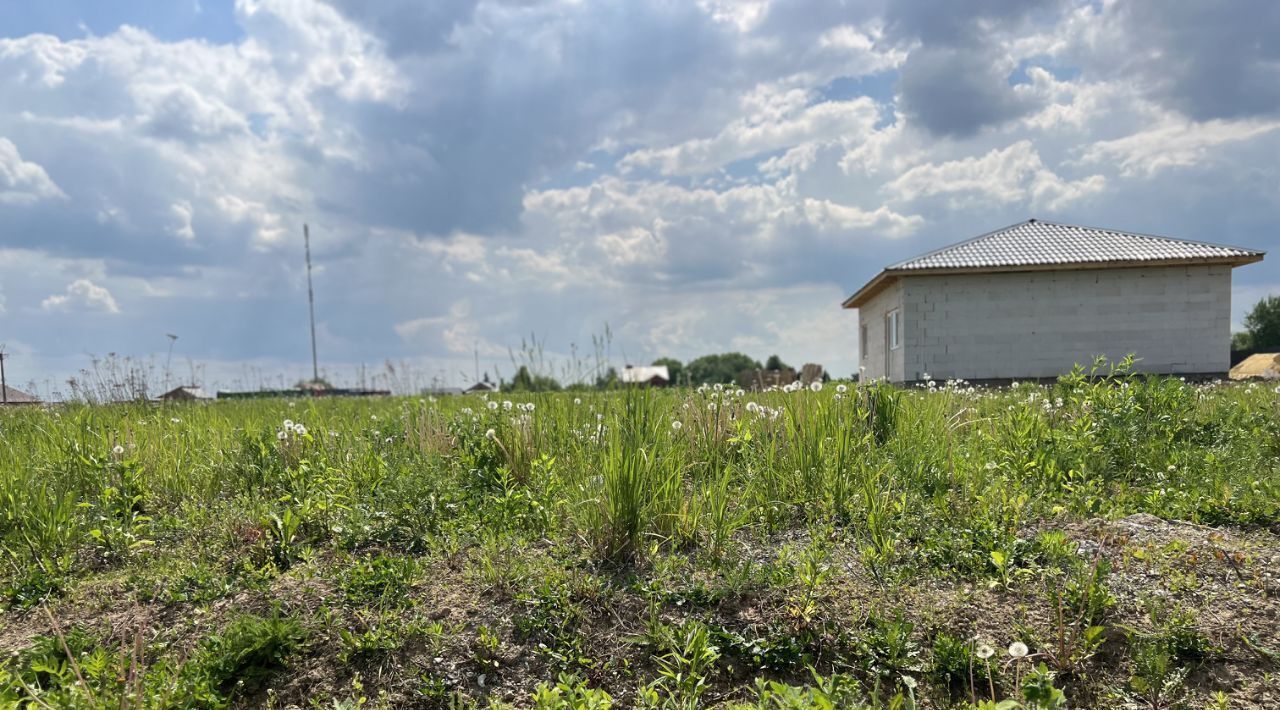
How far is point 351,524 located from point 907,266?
1605cm

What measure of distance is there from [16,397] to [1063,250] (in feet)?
70.0

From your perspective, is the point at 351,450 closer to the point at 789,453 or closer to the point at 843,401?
the point at 789,453

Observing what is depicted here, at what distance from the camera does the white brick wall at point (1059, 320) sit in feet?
56.6

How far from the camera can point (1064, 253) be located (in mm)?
17531

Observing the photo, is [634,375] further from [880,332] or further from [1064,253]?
[880,332]

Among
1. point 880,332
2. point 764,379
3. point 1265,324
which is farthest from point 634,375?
point 1265,324

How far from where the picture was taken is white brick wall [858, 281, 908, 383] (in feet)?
A: 58.7

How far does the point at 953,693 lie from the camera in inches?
102

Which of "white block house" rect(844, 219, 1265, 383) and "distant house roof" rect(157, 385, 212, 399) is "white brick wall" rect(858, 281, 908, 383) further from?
"distant house roof" rect(157, 385, 212, 399)

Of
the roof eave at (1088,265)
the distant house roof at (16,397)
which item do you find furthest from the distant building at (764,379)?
the distant house roof at (16,397)

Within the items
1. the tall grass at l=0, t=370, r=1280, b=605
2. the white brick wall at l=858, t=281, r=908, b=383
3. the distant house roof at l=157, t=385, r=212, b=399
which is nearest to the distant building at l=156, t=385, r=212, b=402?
the distant house roof at l=157, t=385, r=212, b=399

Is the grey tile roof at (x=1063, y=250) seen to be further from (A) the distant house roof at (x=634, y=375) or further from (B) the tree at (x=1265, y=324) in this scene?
(B) the tree at (x=1265, y=324)

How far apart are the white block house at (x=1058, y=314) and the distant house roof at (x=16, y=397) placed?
54.5ft

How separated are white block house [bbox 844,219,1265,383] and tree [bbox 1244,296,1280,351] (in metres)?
32.0
